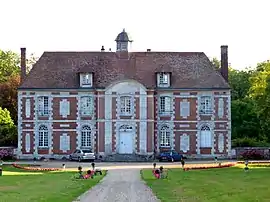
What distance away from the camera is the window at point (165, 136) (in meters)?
65.6

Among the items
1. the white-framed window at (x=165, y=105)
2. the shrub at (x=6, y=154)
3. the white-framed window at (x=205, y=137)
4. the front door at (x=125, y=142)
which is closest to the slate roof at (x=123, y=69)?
the white-framed window at (x=165, y=105)

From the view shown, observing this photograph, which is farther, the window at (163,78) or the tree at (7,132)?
the tree at (7,132)

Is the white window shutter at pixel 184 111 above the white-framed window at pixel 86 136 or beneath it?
above

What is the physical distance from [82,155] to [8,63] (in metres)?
39.1

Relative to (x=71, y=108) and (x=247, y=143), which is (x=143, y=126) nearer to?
(x=71, y=108)

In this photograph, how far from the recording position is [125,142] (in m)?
64.8

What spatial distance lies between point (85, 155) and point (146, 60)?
11.0 m

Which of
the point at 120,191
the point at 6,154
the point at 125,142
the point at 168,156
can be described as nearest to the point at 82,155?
the point at 125,142

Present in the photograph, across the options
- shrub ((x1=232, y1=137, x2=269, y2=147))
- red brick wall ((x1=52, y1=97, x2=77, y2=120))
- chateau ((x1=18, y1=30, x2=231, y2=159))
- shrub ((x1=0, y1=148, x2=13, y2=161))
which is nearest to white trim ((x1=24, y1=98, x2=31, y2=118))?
chateau ((x1=18, y1=30, x2=231, y2=159))

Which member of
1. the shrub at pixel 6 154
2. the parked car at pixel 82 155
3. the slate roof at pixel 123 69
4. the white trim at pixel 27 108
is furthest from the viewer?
the slate roof at pixel 123 69

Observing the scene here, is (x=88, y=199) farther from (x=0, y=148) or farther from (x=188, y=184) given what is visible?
(x=0, y=148)

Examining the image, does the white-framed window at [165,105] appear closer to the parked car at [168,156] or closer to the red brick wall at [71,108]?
the parked car at [168,156]

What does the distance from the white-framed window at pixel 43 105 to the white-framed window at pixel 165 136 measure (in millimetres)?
10214

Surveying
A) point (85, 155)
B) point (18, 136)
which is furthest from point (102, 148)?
point (18, 136)
